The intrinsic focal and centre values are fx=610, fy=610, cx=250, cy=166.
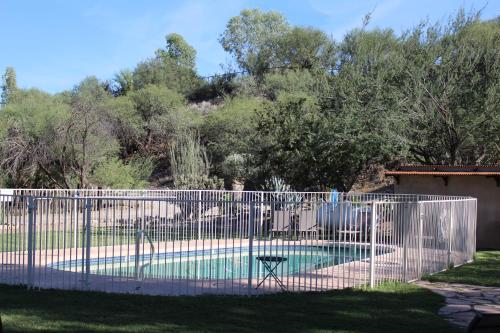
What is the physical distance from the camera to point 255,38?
6631 cm

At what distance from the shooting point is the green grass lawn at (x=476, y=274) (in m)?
12.1

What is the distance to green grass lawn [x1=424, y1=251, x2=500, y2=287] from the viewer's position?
12.1 meters

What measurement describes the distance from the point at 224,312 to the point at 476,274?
6.75m

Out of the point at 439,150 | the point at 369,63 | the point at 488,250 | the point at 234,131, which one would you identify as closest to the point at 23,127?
the point at 234,131

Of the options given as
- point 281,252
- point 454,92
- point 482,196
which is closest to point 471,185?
point 482,196

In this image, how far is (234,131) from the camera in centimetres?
3950

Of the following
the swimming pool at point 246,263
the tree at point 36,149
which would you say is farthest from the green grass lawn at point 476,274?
the tree at point 36,149

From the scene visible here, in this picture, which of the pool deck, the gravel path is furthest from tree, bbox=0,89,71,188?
the gravel path

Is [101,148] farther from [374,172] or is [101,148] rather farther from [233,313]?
[233,313]

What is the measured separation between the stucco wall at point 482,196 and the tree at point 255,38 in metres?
41.2

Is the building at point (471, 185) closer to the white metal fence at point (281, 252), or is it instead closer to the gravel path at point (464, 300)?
the white metal fence at point (281, 252)

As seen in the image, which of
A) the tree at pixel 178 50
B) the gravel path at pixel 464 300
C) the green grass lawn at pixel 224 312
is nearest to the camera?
the green grass lawn at pixel 224 312

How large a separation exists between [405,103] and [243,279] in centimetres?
1534

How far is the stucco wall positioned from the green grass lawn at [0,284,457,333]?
9448 millimetres
